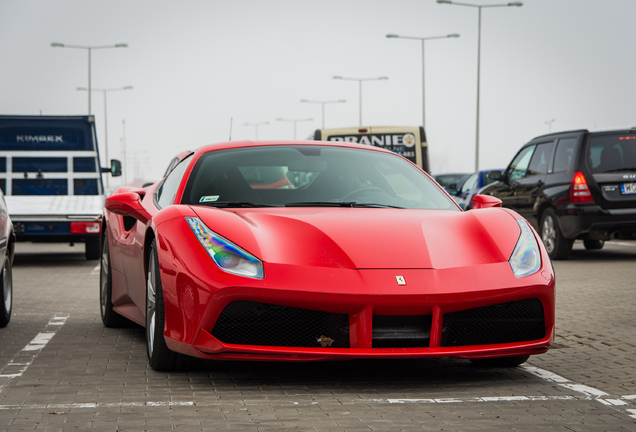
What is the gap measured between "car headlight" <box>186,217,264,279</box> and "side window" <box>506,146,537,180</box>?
12.4 m

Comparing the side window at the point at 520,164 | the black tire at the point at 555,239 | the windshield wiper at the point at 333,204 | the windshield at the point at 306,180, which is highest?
the windshield at the point at 306,180

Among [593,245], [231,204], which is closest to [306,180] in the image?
[231,204]

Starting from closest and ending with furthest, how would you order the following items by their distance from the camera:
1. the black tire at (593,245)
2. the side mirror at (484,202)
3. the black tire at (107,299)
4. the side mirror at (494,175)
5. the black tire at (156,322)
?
the black tire at (156,322), the side mirror at (484,202), the black tire at (107,299), the side mirror at (494,175), the black tire at (593,245)

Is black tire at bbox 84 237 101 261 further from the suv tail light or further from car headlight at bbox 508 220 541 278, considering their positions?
car headlight at bbox 508 220 541 278

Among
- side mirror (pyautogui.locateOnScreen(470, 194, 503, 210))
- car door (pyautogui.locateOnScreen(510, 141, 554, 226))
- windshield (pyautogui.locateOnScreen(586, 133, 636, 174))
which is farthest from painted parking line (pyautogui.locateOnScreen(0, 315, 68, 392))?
car door (pyautogui.locateOnScreen(510, 141, 554, 226))

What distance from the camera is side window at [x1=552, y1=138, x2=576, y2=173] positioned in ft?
51.5

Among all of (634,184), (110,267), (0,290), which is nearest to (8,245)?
(0,290)

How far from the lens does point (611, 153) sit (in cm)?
1529

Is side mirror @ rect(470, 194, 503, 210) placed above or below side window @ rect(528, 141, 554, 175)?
above

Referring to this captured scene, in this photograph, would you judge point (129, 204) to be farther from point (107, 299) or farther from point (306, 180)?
point (107, 299)

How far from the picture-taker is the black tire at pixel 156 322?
573 cm

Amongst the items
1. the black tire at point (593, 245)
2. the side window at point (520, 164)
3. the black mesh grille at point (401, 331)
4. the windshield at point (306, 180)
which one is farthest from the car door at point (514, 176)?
the black mesh grille at point (401, 331)

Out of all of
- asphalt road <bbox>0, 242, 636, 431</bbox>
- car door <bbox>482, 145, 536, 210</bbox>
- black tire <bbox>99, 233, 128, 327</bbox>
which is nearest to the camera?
asphalt road <bbox>0, 242, 636, 431</bbox>

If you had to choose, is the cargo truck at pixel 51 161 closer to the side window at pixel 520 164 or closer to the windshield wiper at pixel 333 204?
the side window at pixel 520 164
